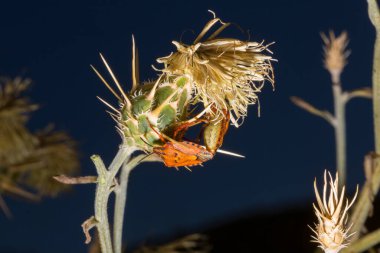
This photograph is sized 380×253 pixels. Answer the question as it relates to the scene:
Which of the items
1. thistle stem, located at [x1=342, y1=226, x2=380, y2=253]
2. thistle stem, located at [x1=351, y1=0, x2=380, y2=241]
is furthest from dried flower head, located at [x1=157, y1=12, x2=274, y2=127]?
thistle stem, located at [x1=342, y1=226, x2=380, y2=253]

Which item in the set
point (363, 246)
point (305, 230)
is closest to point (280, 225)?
point (305, 230)

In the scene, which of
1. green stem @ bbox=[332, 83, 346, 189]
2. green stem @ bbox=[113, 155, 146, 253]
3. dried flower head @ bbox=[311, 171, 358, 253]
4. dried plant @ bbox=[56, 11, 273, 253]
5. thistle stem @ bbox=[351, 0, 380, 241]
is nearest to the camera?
dried flower head @ bbox=[311, 171, 358, 253]

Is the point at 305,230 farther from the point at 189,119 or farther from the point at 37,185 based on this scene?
the point at 189,119

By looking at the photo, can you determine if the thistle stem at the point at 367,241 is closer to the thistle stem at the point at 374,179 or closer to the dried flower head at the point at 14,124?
the thistle stem at the point at 374,179

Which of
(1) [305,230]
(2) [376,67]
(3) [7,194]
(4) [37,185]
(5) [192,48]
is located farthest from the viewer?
(1) [305,230]

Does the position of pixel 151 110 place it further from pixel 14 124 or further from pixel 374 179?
pixel 14 124

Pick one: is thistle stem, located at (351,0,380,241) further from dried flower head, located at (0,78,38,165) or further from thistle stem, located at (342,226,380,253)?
dried flower head, located at (0,78,38,165)

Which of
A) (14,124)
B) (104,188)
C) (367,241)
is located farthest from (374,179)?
(14,124)

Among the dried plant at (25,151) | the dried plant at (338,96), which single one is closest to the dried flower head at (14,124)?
the dried plant at (25,151)
